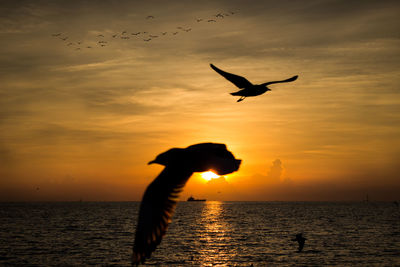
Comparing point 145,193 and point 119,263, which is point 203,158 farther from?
point 119,263

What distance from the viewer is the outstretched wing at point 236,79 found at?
8453 mm

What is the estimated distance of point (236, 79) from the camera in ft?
29.1

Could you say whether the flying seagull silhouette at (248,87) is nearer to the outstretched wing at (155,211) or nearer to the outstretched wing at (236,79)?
the outstretched wing at (236,79)

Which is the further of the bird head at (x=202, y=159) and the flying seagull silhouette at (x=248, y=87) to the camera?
the flying seagull silhouette at (x=248, y=87)

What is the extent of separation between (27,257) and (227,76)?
48.4m

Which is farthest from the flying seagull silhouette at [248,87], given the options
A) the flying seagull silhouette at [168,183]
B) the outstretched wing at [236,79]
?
the flying seagull silhouette at [168,183]

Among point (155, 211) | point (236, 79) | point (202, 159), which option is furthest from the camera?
point (236, 79)

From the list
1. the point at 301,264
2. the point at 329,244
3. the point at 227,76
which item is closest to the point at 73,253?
the point at 301,264

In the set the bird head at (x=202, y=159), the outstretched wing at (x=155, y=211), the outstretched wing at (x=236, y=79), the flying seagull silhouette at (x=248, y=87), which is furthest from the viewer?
the flying seagull silhouette at (x=248, y=87)

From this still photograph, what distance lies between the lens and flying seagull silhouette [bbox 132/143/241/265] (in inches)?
201

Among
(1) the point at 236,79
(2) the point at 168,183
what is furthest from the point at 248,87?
(2) the point at 168,183

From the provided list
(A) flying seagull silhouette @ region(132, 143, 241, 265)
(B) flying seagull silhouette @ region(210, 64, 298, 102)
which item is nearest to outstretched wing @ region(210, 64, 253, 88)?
(B) flying seagull silhouette @ region(210, 64, 298, 102)

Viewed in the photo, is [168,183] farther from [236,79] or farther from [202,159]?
[236,79]

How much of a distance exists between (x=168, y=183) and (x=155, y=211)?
0.41 metres
